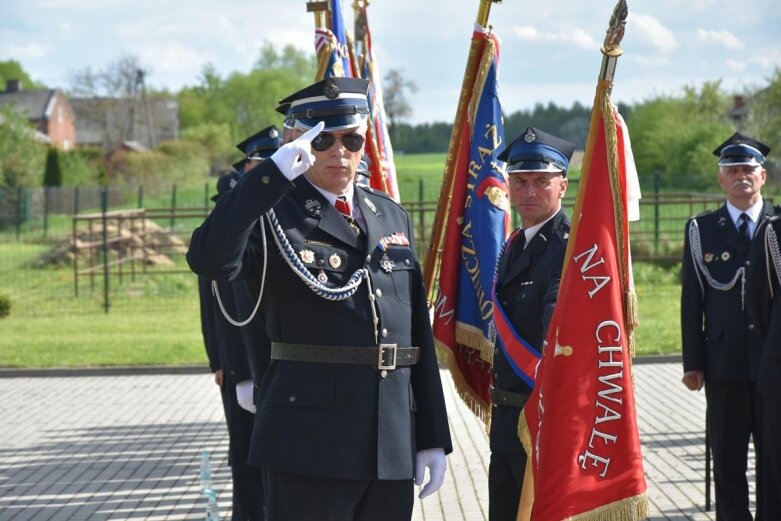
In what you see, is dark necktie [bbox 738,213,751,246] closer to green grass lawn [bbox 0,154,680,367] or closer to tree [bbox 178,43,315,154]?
green grass lawn [bbox 0,154,680,367]

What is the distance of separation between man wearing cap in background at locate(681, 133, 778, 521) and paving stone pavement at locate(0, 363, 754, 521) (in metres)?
0.79

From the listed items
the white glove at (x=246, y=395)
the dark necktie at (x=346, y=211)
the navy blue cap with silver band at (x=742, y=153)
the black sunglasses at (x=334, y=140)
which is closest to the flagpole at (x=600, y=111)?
the dark necktie at (x=346, y=211)

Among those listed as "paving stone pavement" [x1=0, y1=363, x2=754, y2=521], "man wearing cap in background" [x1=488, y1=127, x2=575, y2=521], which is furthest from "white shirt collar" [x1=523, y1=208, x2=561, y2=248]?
"paving stone pavement" [x1=0, y1=363, x2=754, y2=521]

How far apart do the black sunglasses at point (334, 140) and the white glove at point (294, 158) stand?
6.6 inches

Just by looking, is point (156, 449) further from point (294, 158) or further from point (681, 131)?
point (681, 131)

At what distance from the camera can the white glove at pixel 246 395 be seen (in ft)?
17.7

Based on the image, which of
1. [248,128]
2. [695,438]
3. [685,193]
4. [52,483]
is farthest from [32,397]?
[248,128]

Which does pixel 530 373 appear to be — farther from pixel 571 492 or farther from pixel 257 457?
pixel 257 457

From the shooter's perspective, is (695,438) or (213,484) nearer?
(213,484)

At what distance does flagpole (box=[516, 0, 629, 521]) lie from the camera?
451cm

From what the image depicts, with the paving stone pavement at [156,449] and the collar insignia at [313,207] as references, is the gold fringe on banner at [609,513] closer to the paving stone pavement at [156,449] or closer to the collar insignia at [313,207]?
the collar insignia at [313,207]

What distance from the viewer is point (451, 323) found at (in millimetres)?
6086

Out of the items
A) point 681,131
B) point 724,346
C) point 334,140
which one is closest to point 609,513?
point 334,140

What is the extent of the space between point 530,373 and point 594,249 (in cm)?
65
